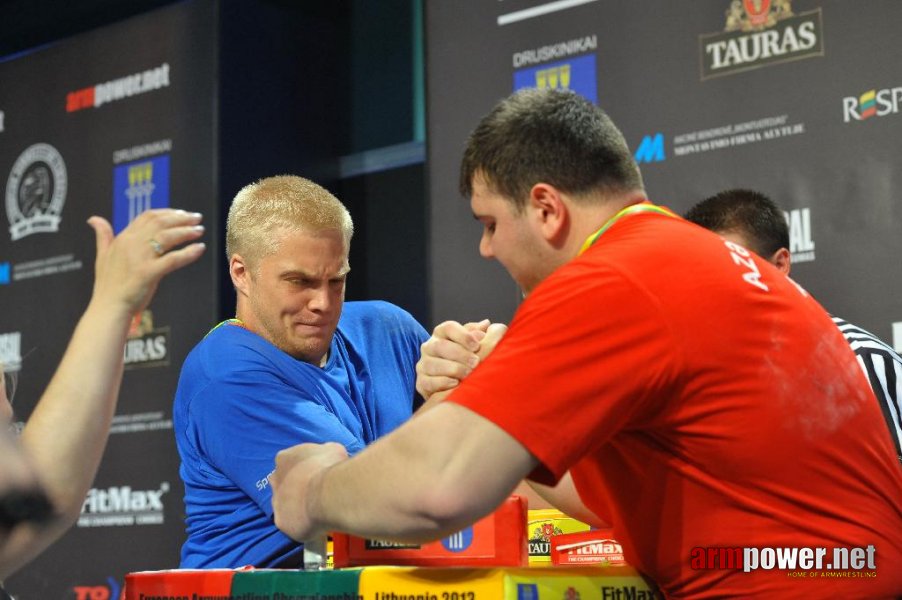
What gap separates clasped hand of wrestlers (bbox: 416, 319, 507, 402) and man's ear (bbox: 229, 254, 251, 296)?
918mm

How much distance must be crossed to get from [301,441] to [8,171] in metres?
3.53

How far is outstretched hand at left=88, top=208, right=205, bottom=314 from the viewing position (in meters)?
1.38

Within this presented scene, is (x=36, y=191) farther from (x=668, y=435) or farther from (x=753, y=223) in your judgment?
(x=668, y=435)

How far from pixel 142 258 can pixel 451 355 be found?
0.53 meters

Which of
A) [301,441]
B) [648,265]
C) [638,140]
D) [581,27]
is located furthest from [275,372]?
[581,27]

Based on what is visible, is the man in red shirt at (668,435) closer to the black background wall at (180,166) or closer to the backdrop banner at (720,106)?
the backdrop banner at (720,106)

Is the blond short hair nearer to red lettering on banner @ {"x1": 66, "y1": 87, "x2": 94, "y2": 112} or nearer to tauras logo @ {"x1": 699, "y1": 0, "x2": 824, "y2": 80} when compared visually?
tauras logo @ {"x1": 699, "y1": 0, "x2": 824, "y2": 80}

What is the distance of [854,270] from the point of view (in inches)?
119

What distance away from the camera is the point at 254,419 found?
226 centimetres

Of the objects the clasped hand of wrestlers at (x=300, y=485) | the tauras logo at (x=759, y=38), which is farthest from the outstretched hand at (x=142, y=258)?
the tauras logo at (x=759, y=38)

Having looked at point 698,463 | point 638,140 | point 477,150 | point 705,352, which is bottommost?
point 698,463

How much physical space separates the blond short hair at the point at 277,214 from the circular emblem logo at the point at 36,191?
2611mm

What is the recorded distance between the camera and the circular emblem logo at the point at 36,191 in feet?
16.1

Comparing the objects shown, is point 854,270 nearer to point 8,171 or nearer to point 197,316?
point 197,316
